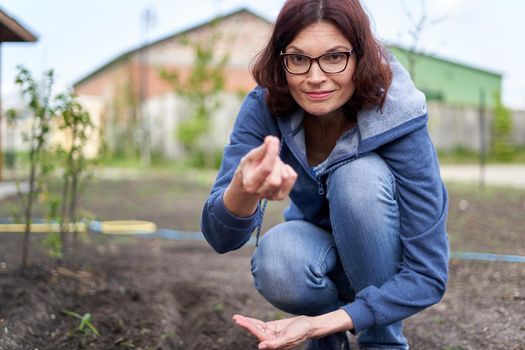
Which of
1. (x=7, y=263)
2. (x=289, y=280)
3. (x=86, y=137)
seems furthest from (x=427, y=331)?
(x=7, y=263)

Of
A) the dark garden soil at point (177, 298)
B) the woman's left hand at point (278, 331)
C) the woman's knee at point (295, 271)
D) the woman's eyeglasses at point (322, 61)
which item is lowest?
the dark garden soil at point (177, 298)

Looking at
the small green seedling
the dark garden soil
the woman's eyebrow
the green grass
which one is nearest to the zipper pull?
the woman's eyebrow

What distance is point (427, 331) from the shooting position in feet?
7.75

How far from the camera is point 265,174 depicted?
4.44 ft

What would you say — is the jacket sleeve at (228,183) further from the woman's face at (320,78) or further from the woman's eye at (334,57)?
the woman's eye at (334,57)

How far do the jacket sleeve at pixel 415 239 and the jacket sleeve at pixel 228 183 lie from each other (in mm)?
340

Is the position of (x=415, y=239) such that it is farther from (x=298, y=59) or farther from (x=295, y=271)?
(x=298, y=59)

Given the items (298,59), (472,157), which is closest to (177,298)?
(298,59)

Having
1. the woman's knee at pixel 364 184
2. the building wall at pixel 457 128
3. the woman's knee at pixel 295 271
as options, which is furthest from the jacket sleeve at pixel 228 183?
the building wall at pixel 457 128

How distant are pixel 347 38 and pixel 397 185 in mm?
436

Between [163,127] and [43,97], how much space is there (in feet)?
43.7

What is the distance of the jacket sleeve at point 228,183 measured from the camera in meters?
1.62

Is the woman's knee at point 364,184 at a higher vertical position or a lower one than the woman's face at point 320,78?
lower

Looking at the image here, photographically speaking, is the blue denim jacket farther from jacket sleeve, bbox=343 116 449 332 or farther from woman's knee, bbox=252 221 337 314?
woman's knee, bbox=252 221 337 314
